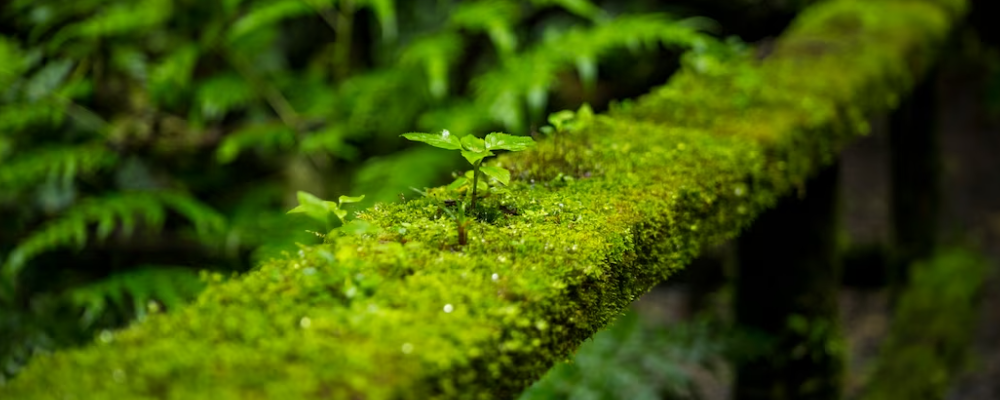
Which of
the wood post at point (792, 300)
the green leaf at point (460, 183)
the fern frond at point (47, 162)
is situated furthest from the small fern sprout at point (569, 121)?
the fern frond at point (47, 162)

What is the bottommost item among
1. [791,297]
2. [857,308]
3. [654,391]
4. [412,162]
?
[857,308]

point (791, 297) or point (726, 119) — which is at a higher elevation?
point (726, 119)

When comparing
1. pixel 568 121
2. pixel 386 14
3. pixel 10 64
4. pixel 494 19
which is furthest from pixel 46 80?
pixel 568 121

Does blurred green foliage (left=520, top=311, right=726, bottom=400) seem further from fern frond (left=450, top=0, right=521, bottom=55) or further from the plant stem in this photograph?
the plant stem

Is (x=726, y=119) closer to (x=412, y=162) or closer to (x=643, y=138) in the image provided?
(x=643, y=138)

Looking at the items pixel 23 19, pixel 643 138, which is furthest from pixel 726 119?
pixel 23 19

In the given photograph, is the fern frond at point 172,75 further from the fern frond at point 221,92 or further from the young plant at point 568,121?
the young plant at point 568,121

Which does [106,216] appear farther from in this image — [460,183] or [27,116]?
[460,183]
